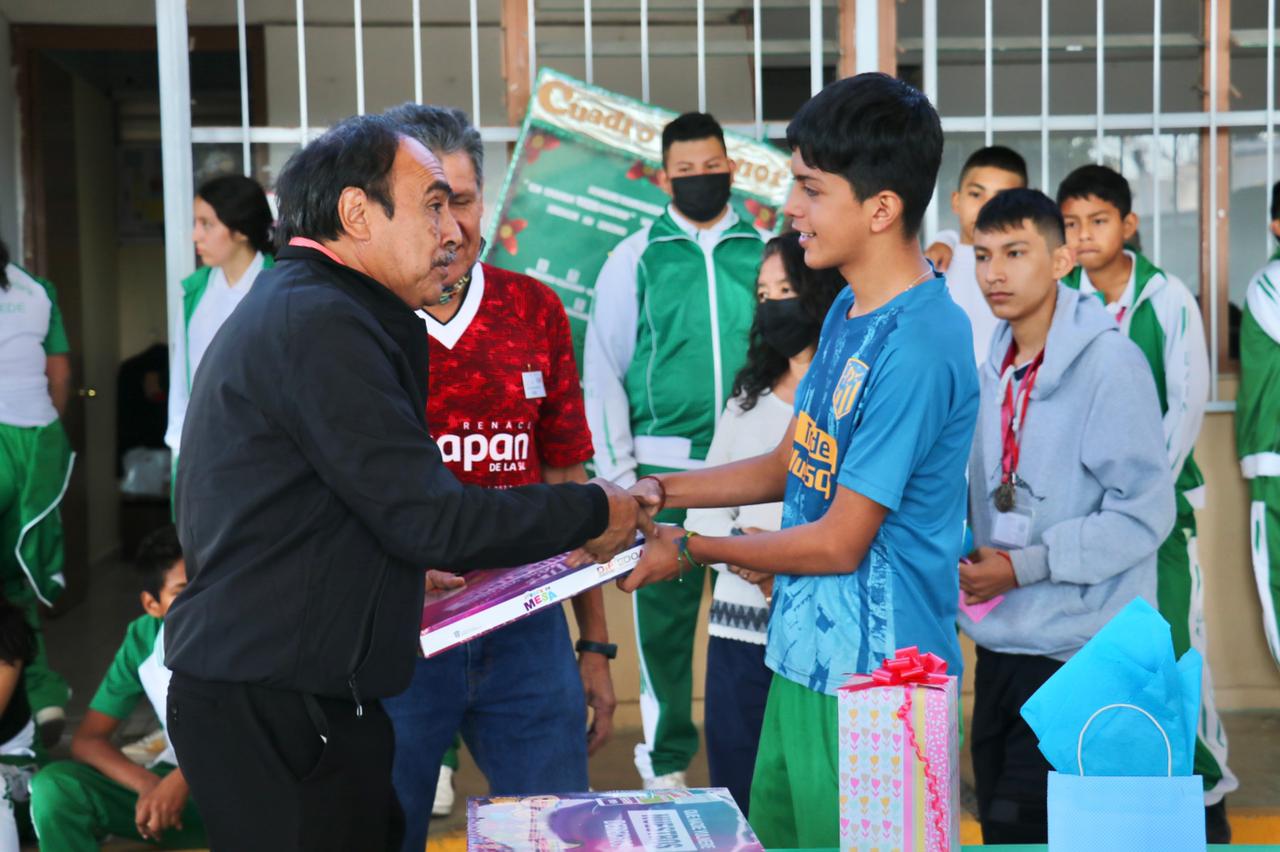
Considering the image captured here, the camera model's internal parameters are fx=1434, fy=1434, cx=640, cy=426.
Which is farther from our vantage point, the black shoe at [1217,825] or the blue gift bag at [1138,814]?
the black shoe at [1217,825]

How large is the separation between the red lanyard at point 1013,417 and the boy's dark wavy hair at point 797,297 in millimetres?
439

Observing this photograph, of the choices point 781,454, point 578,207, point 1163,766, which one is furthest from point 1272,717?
point 1163,766

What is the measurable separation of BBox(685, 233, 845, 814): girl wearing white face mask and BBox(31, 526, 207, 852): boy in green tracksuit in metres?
1.27

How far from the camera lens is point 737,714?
2879 millimetres

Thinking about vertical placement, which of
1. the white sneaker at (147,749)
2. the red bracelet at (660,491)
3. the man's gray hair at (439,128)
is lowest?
the white sneaker at (147,749)

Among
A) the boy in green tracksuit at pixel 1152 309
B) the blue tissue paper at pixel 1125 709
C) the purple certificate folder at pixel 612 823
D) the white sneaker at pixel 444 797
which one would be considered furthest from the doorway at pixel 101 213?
the blue tissue paper at pixel 1125 709

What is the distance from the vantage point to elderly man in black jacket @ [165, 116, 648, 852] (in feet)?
5.22

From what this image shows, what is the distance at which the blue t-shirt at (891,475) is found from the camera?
1.86m

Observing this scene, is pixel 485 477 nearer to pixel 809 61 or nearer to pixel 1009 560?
pixel 1009 560

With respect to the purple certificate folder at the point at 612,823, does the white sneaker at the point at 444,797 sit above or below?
below

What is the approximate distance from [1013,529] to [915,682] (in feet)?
4.08

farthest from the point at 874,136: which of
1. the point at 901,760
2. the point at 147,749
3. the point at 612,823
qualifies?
the point at 147,749

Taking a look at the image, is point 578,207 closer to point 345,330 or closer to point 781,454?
point 781,454

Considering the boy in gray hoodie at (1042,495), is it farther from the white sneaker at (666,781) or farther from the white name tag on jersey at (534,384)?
the white sneaker at (666,781)
